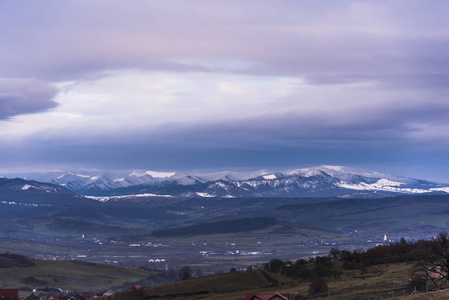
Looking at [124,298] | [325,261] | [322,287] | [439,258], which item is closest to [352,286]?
[322,287]

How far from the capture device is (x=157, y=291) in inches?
6570

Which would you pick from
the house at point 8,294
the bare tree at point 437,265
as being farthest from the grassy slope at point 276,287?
the house at point 8,294

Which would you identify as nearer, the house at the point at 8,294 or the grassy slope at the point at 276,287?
the grassy slope at the point at 276,287

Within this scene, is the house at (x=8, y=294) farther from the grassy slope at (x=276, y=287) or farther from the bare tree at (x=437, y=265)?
the bare tree at (x=437, y=265)

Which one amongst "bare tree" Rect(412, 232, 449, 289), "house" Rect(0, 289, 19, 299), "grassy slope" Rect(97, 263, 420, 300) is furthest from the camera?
"house" Rect(0, 289, 19, 299)

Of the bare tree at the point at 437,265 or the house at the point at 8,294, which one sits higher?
the bare tree at the point at 437,265

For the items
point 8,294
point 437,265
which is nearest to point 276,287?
point 437,265

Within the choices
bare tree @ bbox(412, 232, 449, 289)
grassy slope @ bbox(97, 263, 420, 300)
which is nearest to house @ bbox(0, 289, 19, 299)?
grassy slope @ bbox(97, 263, 420, 300)

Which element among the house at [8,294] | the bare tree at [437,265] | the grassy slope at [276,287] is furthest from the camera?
the house at [8,294]

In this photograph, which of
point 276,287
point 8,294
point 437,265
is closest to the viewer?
point 437,265

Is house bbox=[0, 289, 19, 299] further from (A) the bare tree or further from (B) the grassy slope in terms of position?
(A) the bare tree

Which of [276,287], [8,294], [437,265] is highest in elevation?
[437,265]

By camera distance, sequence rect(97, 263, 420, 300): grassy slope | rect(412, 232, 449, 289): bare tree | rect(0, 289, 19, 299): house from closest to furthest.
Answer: rect(412, 232, 449, 289): bare tree, rect(97, 263, 420, 300): grassy slope, rect(0, 289, 19, 299): house

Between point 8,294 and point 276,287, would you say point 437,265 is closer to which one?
point 276,287
